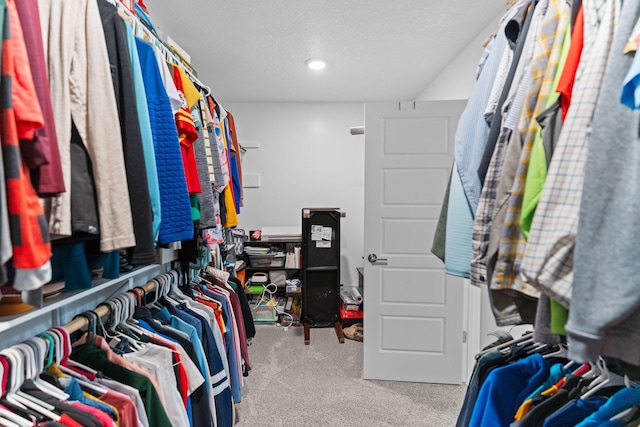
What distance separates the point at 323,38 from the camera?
2.27m

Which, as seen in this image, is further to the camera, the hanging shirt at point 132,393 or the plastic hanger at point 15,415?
the hanging shirt at point 132,393

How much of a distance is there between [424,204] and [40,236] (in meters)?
2.16

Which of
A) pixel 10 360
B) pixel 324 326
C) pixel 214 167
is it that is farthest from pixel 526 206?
pixel 324 326

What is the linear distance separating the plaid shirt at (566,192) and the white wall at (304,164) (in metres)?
3.34

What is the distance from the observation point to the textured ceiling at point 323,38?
1.94 meters

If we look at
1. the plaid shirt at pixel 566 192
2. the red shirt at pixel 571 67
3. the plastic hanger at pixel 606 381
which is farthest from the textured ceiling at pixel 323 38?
the plastic hanger at pixel 606 381

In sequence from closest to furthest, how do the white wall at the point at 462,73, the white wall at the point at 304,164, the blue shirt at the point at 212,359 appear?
the blue shirt at the point at 212,359 → the white wall at the point at 462,73 → the white wall at the point at 304,164

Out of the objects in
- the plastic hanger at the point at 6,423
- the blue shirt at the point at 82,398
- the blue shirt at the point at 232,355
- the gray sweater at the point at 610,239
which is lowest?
the blue shirt at the point at 232,355

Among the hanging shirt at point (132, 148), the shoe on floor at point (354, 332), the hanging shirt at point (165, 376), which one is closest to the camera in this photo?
the hanging shirt at point (132, 148)

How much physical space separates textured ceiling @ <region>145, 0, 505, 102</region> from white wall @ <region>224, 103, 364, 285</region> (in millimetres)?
539

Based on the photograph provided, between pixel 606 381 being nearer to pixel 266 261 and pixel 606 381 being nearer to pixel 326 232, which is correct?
pixel 326 232

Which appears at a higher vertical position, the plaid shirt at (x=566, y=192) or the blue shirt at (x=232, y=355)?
the plaid shirt at (x=566, y=192)

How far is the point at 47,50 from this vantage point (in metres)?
0.66

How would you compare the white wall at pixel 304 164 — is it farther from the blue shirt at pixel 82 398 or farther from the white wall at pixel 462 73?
the blue shirt at pixel 82 398
